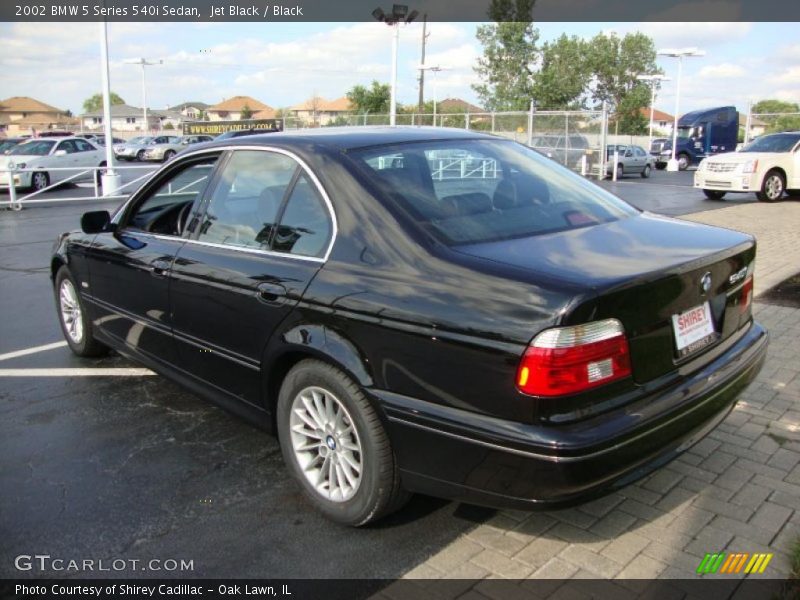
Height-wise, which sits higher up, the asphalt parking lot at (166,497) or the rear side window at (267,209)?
the rear side window at (267,209)

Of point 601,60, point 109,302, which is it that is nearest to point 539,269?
point 109,302

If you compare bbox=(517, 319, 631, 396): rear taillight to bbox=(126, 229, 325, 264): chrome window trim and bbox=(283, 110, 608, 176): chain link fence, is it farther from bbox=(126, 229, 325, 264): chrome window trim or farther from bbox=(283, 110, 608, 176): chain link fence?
bbox=(283, 110, 608, 176): chain link fence

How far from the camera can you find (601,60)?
2714 inches

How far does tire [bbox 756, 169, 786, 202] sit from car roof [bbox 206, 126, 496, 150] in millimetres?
16283

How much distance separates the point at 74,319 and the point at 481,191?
3.62 m

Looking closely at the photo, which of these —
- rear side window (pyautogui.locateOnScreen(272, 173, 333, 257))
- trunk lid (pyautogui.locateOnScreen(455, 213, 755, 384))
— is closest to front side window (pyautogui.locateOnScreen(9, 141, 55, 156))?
rear side window (pyautogui.locateOnScreen(272, 173, 333, 257))

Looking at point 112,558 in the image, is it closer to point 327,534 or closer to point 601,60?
point 327,534

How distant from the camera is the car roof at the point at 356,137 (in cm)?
333

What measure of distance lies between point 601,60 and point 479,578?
7362 cm

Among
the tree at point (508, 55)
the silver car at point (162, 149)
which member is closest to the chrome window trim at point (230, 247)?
→ the silver car at point (162, 149)

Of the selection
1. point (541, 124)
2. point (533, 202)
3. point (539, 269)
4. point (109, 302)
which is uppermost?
point (541, 124)

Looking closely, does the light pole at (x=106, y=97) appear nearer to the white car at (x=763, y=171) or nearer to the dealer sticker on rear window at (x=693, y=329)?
the white car at (x=763, y=171)

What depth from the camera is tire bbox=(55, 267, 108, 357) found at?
5090mm

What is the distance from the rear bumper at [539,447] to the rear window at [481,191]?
75 centimetres
